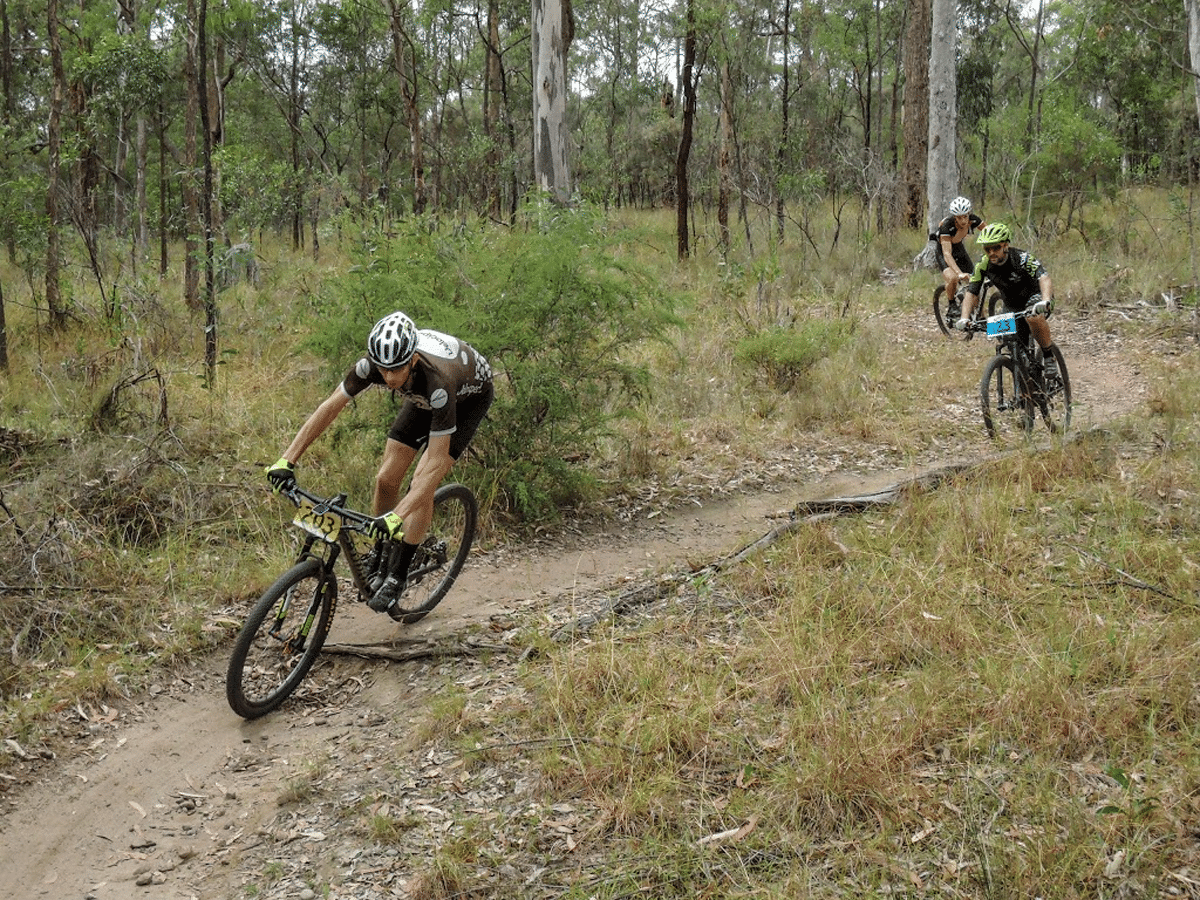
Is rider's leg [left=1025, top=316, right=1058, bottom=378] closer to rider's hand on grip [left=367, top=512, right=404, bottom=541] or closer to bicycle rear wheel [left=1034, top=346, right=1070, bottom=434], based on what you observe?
bicycle rear wheel [left=1034, top=346, right=1070, bottom=434]

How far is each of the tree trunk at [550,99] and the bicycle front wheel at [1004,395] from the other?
6261 millimetres

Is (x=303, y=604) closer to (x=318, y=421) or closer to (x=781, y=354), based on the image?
(x=318, y=421)

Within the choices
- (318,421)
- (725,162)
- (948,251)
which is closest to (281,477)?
(318,421)

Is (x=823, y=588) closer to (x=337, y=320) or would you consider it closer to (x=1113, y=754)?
(x=1113, y=754)

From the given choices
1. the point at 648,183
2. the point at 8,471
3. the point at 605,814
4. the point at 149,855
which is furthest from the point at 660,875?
the point at 648,183

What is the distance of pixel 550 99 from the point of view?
12.9 metres

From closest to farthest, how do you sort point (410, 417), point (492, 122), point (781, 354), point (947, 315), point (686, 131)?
1. point (410, 417)
2. point (781, 354)
3. point (947, 315)
4. point (686, 131)
5. point (492, 122)

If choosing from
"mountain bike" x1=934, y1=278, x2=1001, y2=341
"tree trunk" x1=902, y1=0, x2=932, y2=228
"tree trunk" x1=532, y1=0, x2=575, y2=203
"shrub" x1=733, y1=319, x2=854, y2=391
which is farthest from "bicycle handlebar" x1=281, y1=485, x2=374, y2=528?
"tree trunk" x1=902, y1=0, x2=932, y2=228

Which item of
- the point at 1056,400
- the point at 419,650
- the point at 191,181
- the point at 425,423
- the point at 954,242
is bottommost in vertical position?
the point at 419,650

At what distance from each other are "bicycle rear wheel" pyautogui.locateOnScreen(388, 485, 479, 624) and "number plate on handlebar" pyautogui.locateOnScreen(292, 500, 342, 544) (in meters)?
0.87

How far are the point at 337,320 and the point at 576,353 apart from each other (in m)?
1.76

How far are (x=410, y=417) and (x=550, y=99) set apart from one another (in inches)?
333

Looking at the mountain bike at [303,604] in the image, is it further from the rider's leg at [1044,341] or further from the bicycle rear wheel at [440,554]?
the rider's leg at [1044,341]

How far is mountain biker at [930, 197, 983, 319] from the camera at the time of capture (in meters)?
11.7
